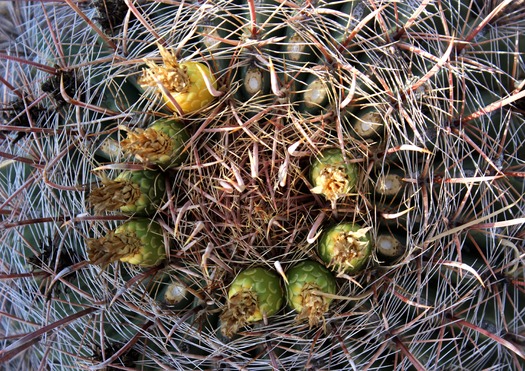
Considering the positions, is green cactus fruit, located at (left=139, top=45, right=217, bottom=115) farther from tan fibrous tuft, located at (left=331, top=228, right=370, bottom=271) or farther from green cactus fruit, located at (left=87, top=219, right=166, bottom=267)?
tan fibrous tuft, located at (left=331, top=228, right=370, bottom=271)

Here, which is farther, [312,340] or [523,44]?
[523,44]

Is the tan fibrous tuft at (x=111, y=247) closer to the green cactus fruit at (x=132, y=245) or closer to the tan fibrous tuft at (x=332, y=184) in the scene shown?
the green cactus fruit at (x=132, y=245)

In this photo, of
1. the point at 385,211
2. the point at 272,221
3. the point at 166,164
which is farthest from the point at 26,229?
the point at 385,211

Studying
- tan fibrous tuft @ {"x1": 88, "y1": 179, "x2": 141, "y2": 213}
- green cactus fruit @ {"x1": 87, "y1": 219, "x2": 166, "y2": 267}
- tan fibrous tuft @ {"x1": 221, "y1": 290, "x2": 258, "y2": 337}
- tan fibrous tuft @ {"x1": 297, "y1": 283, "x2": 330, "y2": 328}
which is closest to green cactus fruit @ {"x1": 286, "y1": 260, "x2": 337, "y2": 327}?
tan fibrous tuft @ {"x1": 297, "y1": 283, "x2": 330, "y2": 328}

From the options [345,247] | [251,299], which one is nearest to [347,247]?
[345,247]

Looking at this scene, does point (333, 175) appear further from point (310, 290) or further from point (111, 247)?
point (111, 247)

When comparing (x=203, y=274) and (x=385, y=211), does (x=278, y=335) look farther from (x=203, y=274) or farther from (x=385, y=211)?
(x=385, y=211)
